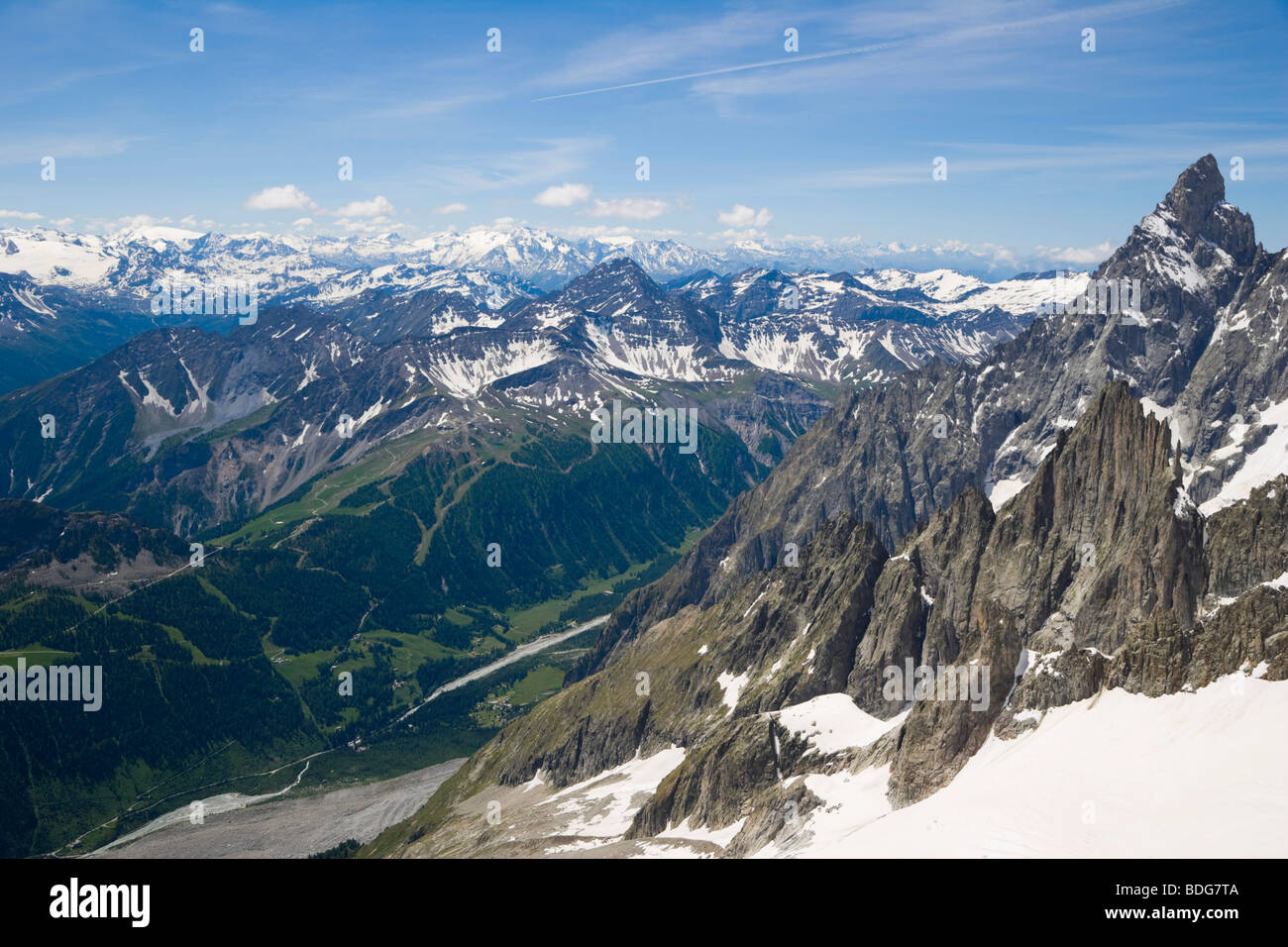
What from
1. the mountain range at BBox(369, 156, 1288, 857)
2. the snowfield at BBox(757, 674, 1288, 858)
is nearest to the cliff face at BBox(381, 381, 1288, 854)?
the mountain range at BBox(369, 156, 1288, 857)

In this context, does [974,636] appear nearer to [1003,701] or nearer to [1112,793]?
[1003,701]

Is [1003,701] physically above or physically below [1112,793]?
below

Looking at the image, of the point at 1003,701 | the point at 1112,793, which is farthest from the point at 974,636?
the point at 1112,793

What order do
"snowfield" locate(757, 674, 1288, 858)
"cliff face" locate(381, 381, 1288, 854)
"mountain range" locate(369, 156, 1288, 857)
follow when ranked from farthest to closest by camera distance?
"cliff face" locate(381, 381, 1288, 854)
"mountain range" locate(369, 156, 1288, 857)
"snowfield" locate(757, 674, 1288, 858)

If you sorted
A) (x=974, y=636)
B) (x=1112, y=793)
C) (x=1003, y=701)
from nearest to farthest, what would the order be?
(x=1112, y=793) < (x=1003, y=701) < (x=974, y=636)

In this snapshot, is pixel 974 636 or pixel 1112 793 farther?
pixel 974 636

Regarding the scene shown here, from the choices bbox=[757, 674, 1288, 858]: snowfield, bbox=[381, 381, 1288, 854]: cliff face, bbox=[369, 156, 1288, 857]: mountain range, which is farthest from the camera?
bbox=[381, 381, 1288, 854]: cliff face

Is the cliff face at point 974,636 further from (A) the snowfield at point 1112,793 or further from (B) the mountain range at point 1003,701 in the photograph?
(A) the snowfield at point 1112,793

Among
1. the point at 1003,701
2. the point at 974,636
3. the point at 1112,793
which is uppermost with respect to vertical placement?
the point at 974,636

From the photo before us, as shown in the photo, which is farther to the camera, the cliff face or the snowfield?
the cliff face

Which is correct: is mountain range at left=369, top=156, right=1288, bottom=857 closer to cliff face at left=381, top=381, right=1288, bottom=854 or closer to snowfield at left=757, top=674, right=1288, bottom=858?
snowfield at left=757, top=674, right=1288, bottom=858

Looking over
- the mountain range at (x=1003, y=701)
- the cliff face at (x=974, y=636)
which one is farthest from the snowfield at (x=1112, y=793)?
the cliff face at (x=974, y=636)

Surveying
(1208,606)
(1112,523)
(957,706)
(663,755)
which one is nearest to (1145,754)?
(957,706)

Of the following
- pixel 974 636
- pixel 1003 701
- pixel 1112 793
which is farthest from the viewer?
pixel 974 636
